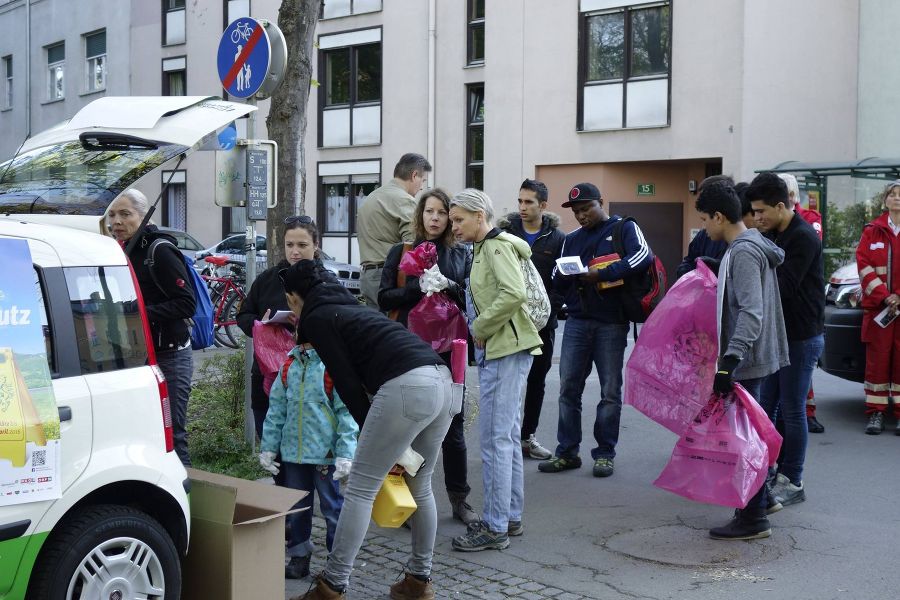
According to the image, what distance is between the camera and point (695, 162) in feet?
75.1

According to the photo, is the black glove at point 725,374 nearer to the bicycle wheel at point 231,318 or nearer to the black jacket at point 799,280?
the black jacket at point 799,280

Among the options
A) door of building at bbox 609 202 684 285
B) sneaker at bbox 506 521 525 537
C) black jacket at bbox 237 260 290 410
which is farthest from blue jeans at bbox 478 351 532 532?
door of building at bbox 609 202 684 285

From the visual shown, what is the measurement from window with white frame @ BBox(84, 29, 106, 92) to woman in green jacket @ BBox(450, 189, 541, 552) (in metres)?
31.8

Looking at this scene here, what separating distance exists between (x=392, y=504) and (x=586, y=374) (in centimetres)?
304

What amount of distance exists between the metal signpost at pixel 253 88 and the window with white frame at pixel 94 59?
95.9 feet

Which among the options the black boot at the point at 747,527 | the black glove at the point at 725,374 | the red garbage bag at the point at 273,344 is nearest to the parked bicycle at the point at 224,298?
the red garbage bag at the point at 273,344

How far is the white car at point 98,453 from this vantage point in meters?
3.94

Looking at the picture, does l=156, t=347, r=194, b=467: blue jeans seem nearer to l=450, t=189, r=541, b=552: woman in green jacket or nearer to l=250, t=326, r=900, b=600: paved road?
l=250, t=326, r=900, b=600: paved road

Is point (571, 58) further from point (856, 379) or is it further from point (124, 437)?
point (124, 437)

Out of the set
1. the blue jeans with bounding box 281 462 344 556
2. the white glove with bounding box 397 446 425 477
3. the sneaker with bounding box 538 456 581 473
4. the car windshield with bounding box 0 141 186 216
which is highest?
the car windshield with bounding box 0 141 186 216

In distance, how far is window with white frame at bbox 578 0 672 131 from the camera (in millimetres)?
22406

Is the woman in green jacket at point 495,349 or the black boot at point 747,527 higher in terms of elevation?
the woman in green jacket at point 495,349

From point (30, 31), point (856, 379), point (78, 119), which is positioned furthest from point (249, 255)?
point (30, 31)

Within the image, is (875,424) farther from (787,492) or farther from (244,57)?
(244,57)
